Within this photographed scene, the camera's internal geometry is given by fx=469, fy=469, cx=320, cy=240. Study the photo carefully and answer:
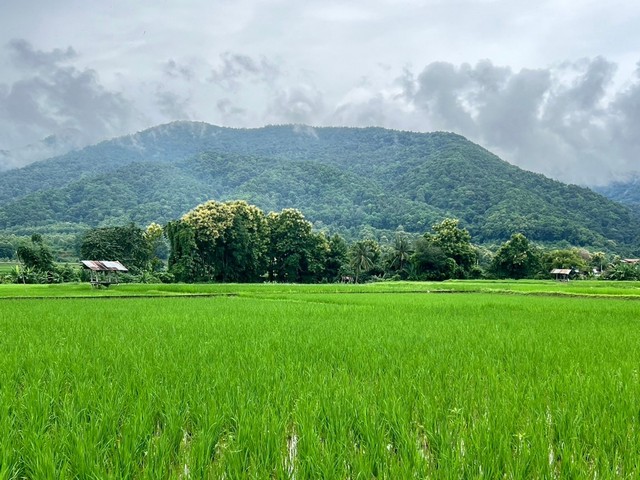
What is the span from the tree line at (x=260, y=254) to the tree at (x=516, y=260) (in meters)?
0.12

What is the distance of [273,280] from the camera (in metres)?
57.1

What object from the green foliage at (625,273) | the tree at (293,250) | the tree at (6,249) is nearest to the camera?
the tree at (293,250)

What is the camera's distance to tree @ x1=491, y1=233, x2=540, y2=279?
61.6 m

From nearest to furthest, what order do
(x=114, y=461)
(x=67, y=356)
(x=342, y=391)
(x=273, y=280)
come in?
(x=114, y=461), (x=342, y=391), (x=67, y=356), (x=273, y=280)

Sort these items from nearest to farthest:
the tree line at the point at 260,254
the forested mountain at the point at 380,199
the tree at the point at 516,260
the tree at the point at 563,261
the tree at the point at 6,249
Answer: the tree line at the point at 260,254 → the tree at the point at 516,260 → the tree at the point at 563,261 → the tree at the point at 6,249 → the forested mountain at the point at 380,199

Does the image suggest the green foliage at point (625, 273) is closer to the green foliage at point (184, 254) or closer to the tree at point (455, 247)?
the tree at point (455, 247)

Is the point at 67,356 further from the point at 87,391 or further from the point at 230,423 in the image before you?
the point at 230,423

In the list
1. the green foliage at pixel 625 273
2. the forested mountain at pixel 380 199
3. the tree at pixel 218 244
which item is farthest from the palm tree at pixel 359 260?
the forested mountain at pixel 380 199

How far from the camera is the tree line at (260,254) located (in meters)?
48.1

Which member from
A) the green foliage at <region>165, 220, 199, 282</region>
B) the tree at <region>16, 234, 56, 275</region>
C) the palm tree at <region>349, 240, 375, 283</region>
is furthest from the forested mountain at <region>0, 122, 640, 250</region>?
the green foliage at <region>165, 220, 199, 282</region>

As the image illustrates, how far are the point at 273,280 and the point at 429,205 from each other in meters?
102

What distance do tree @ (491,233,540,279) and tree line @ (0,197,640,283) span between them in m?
0.12

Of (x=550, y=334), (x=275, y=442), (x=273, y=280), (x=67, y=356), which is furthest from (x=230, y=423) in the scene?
(x=273, y=280)

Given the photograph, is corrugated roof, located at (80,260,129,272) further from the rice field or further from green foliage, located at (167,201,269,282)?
the rice field
